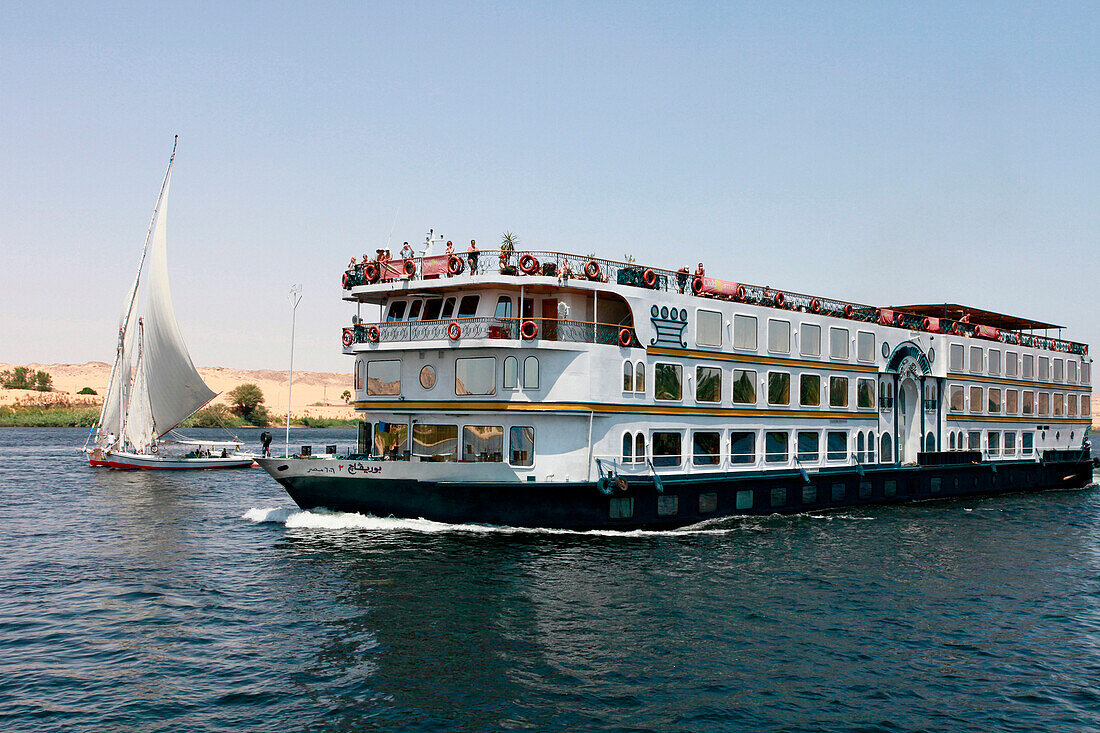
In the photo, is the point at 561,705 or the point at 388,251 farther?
the point at 388,251

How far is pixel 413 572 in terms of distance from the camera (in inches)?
927

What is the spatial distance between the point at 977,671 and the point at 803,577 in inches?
284

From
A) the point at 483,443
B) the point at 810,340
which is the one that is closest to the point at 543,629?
the point at 483,443

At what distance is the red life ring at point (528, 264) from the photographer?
28.7 metres

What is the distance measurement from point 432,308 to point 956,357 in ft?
101

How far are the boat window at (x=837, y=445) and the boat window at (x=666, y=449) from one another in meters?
10.00

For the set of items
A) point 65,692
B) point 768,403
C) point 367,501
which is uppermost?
point 768,403

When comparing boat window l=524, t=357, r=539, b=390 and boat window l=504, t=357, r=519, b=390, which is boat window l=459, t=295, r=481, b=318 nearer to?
boat window l=504, t=357, r=519, b=390

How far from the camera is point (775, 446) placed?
36.1 metres

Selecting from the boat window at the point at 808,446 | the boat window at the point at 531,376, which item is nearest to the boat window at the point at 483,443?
the boat window at the point at 531,376

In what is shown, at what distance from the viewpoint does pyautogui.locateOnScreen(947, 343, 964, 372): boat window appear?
45.8m

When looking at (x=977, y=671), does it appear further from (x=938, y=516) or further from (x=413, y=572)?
(x=938, y=516)

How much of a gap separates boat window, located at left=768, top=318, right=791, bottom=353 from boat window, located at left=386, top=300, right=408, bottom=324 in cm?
1535

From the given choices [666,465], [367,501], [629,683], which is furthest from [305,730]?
[666,465]
